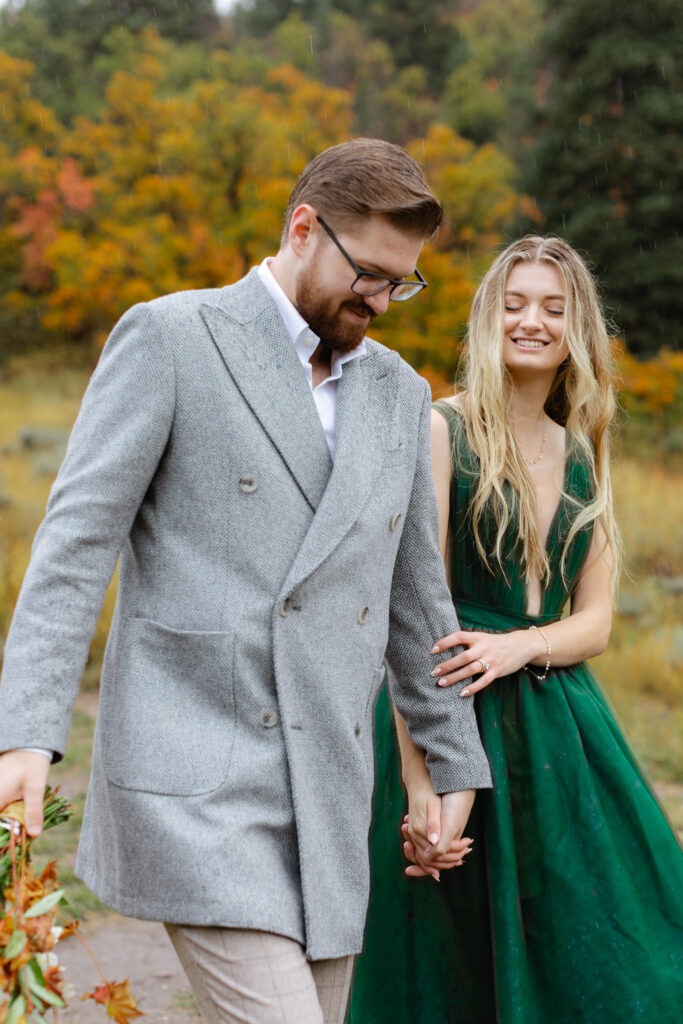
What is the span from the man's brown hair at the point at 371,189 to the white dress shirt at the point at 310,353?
16cm

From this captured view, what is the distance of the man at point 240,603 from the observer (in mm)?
1954

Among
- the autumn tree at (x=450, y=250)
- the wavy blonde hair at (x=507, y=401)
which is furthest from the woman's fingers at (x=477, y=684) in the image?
the autumn tree at (x=450, y=250)

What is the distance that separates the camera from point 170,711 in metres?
2.02

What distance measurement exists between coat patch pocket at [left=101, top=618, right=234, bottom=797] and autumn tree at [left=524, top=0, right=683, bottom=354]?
72.1 feet

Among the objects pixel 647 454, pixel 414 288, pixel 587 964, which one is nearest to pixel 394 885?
pixel 587 964

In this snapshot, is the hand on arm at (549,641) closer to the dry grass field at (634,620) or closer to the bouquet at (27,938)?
the bouquet at (27,938)

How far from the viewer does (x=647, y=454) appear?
19922 millimetres

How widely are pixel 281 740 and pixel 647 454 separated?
61.1 feet

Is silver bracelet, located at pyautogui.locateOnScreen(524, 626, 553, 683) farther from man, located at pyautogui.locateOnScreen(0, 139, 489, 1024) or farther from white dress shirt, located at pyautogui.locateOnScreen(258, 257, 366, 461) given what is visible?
white dress shirt, located at pyautogui.locateOnScreen(258, 257, 366, 461)

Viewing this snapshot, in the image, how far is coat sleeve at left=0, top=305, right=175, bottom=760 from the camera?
185 cm

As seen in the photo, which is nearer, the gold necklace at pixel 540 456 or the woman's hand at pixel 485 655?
the woman's hand at pixel 485 655

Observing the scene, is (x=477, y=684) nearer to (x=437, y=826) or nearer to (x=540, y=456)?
(x=437, y=826)

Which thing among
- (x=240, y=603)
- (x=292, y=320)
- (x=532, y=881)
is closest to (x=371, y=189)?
(x=292, y=320)

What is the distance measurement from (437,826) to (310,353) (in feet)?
3.39
